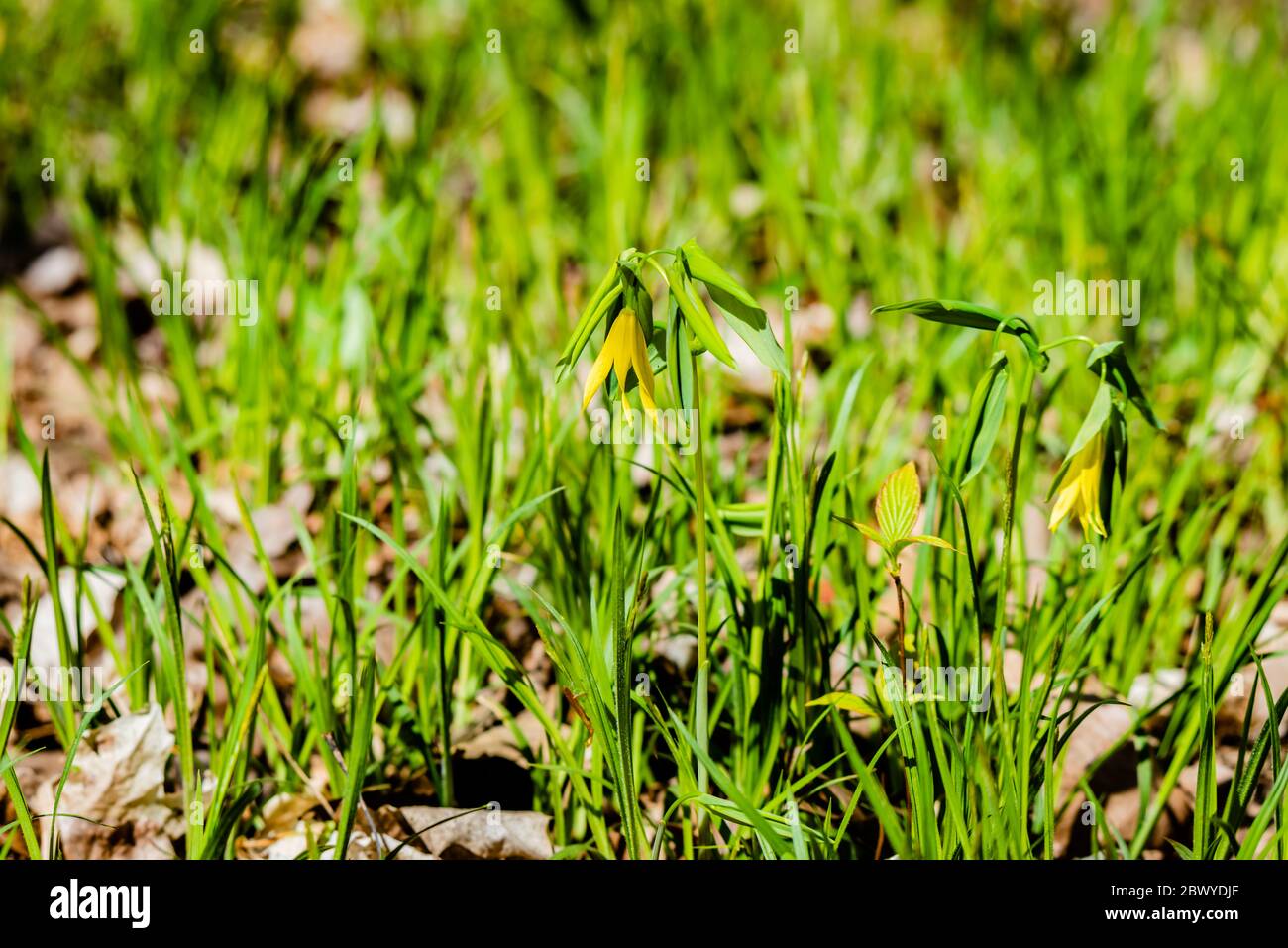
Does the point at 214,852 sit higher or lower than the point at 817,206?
lower

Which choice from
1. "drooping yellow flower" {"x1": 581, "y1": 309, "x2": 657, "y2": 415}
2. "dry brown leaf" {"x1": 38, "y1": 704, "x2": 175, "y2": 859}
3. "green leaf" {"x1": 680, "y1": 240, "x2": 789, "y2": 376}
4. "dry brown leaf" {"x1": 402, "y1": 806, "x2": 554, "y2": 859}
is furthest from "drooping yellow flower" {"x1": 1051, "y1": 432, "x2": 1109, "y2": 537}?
"dry brown leaf" {"x1": 38, "y1": 704, "x2": 175, "y2": 859}

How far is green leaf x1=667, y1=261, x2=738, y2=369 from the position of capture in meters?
0.98

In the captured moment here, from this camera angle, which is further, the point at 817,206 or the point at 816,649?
the point at 817,206

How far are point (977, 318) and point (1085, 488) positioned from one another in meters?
0.21

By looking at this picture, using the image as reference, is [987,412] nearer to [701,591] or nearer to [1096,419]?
[1096,419]

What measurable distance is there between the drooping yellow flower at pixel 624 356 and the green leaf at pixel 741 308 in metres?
0.08

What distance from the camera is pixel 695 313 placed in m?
0.98

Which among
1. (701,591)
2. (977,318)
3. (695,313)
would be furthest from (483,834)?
(977,318)

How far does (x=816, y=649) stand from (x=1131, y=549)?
0.60 metres

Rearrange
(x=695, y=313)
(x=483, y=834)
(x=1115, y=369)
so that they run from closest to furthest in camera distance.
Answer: (x=695, y=313), (x=1115, y=369), (x=483, y=834)

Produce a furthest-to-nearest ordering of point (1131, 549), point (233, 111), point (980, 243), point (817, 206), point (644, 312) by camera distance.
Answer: point (233, 111), point (980, 243), point (817, 206), point (1131, 549), point (644, 312)

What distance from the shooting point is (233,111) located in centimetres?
285

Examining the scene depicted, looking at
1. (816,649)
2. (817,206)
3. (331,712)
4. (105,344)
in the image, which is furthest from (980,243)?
(105,344)
